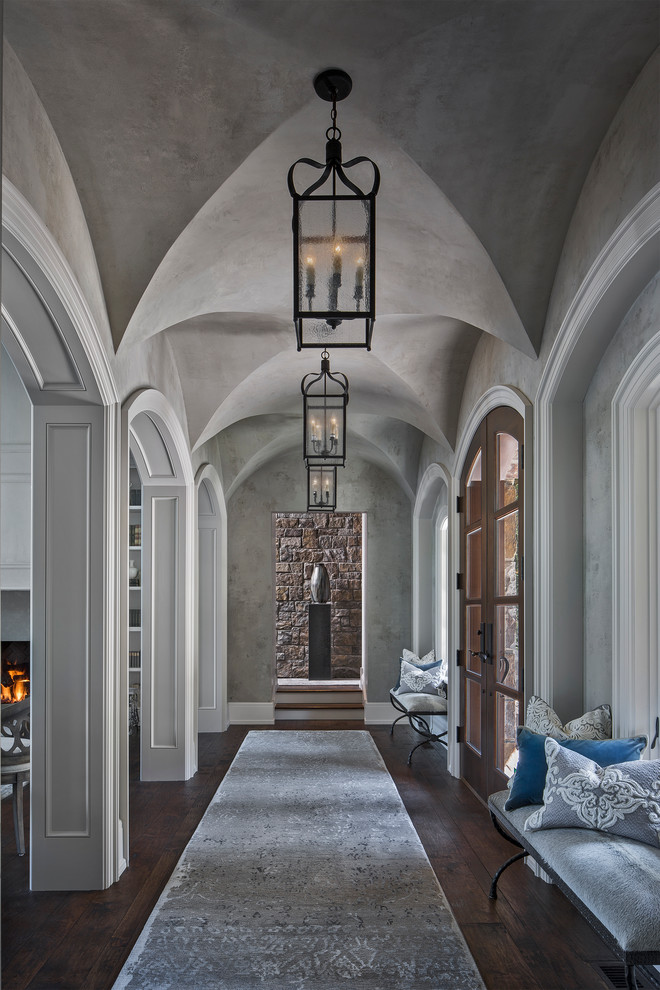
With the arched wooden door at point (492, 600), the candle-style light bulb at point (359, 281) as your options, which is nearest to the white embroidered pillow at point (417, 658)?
the arched wooden door at point (492, 600)

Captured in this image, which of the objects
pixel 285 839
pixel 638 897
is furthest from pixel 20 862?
pixel 638 897

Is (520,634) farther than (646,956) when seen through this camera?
Yes

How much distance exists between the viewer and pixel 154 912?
3414mm

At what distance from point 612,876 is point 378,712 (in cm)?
652

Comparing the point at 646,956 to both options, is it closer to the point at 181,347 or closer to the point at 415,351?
A: the point at 415,351

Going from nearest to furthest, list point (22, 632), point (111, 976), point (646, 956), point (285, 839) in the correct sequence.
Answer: point (646, 956) → point (111, 976) → point (285, 839) → point (22, 632)

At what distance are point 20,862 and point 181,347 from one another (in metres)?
3.39

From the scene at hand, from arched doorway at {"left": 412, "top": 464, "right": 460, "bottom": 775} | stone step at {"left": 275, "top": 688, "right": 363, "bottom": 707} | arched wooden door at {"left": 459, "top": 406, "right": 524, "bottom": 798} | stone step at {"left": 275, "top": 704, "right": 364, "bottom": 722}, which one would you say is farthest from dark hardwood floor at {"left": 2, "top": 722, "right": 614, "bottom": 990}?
stone step at {"left": 275, "top": 688, "right": 363, "bottom": 707}

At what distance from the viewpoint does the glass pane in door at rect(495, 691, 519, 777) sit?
4.56 meters

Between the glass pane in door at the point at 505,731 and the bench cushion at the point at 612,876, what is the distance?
1.51 m

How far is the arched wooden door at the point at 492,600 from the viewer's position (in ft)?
14.9

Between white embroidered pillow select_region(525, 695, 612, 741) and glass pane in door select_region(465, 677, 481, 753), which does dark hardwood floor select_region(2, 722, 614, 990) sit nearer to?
glass pane in door select_region(465, 677, 481, 753)

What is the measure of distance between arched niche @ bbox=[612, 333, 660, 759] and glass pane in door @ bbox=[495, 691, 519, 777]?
50.3 inches

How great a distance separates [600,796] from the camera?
112 inches
